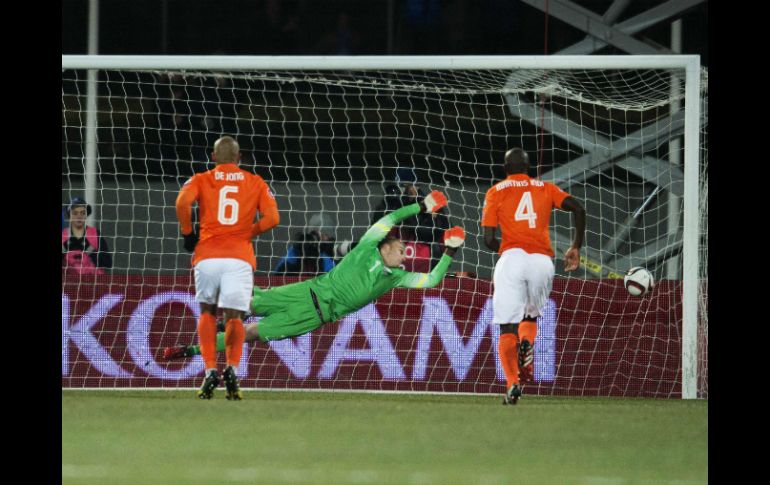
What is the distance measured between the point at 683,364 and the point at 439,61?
2926mm

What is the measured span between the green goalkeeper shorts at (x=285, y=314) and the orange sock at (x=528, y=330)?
188 centimetres

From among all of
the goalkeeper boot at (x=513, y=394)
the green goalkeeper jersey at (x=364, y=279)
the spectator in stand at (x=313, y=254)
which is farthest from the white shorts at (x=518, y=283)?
the spectator in stand at (x=313, y=254)

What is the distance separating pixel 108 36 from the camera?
15.2 metres

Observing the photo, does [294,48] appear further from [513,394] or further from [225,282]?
[513,394]

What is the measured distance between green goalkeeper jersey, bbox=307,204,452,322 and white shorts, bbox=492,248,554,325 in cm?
119

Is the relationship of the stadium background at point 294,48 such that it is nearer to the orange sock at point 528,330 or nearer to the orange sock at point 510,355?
the orange sock at point 528,330

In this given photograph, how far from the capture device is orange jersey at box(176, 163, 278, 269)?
364 inches

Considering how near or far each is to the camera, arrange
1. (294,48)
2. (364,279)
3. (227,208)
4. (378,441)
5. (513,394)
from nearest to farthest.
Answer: (378,441) → (513,394) → (227,208) → (364,279) → (294,48)

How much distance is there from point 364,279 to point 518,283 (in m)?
1.66

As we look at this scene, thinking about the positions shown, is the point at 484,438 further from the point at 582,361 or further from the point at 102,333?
the point at 102,333

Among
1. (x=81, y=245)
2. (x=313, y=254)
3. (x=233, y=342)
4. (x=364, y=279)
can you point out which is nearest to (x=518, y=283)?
(x=364, y=279)

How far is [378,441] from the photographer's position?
22.5 ft

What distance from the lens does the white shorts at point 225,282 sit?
9.16 meters

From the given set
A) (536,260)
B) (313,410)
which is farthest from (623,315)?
(313,410)
